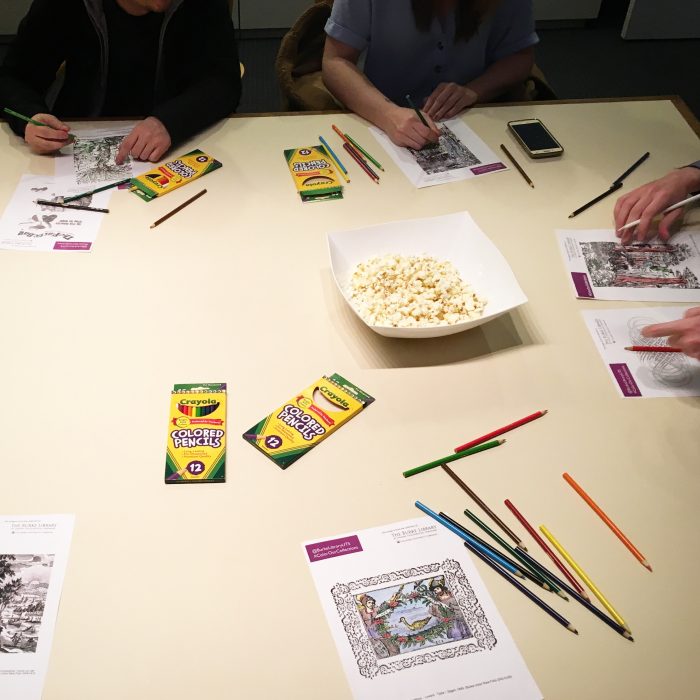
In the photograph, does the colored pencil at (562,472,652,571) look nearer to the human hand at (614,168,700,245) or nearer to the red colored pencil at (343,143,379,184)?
the human hand at (614,168,700,245)

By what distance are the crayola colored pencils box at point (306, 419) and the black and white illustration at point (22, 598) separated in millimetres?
348

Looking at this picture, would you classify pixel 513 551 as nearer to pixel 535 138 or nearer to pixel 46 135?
pixel 535 138

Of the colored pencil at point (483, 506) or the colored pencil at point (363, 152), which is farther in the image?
the colored pencil at point (363, 152)

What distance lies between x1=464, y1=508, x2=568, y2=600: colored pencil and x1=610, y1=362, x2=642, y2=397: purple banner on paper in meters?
0.39

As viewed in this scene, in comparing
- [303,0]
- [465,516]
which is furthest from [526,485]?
[303,0]

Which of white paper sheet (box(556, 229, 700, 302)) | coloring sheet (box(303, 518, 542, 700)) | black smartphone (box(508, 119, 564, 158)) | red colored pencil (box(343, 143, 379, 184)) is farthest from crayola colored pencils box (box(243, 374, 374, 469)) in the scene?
black smartphone (box(508, 119, 564, 158))

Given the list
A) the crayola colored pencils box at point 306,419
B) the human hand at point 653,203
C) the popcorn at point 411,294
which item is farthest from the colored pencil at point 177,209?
the human hand at point 653,203

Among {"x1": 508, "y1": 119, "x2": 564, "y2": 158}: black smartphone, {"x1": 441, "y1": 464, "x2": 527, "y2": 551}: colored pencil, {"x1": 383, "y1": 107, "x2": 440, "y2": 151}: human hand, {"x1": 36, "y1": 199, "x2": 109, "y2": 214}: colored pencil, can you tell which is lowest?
{"x1": 441, "y1": 464, "x2": 527, "y2": 551}: colored pencil

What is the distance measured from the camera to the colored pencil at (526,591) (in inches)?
36.8

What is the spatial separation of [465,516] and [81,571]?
1.79 ft

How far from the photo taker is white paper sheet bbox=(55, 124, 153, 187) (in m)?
1.67

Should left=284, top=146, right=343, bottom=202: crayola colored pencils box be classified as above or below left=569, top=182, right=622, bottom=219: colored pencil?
below

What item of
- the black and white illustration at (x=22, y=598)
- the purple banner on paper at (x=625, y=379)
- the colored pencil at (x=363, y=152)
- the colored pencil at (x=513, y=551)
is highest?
the colored pencil at (x=363, y=152)

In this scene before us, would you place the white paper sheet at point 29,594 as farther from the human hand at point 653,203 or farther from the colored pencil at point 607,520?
the human hand at point 653,203
